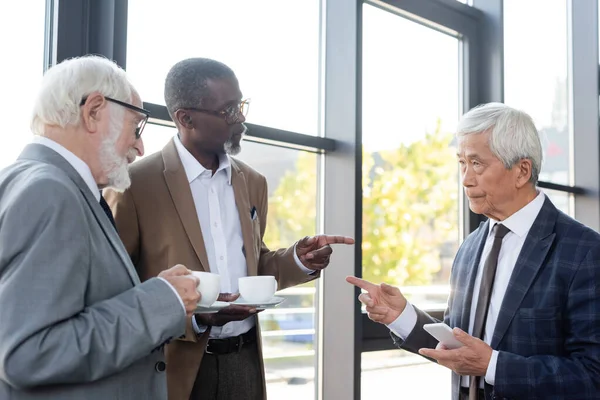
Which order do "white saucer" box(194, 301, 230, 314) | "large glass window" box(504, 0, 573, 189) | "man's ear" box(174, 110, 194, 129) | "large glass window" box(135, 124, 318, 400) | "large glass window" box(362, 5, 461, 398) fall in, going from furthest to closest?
"large glass window" box(504, 0, 573, 189), "large glass window" box(362, 5, 461, 398), "large glass window" box(135, 124, 318, 400), "man's ear" box(174, 110, 194, 129), "white saucer" box(194, 301, 230, 314)

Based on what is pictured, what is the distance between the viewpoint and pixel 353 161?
2.63 m

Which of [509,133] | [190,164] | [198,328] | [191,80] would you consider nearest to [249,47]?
[191,80]

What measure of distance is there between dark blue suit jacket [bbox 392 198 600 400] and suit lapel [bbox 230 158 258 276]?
68cm

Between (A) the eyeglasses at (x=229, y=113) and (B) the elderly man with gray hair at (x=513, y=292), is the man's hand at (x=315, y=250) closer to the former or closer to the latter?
(B) the elderly man with gray hair at (x=513, y=292)

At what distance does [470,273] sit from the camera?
1.83 meters

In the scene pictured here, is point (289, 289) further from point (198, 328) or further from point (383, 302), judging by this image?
point (198, 328)

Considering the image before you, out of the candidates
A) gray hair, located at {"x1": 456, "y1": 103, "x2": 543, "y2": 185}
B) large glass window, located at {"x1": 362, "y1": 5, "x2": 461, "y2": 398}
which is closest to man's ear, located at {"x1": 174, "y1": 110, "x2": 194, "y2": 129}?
gray hair, located at {"x1": 456, "y1": 103, "x2": 543, "y2": 185}

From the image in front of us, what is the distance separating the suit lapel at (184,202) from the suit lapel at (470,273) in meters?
0.72

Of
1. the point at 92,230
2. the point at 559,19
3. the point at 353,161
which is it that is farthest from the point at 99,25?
the point at 559,19

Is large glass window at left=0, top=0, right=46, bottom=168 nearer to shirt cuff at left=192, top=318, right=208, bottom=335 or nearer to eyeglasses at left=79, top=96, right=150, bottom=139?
eyeglasses at left=79, top=96, right=150, bottom=139

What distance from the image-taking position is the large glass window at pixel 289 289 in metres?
2.41

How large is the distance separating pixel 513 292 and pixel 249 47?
4.50 ft

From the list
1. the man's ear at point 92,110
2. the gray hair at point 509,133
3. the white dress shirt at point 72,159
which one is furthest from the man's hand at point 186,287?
the gray hair at point 509,133

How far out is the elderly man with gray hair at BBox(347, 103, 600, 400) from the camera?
60.6 inches
